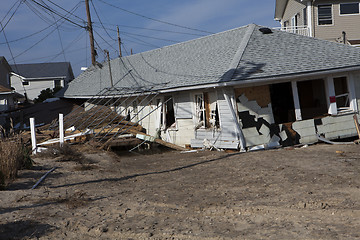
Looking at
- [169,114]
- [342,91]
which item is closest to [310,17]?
[342,91]

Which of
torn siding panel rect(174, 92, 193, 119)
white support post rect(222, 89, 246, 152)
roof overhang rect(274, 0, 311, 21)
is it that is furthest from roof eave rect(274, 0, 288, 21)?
white support post rect(222, 89, 246, 152)

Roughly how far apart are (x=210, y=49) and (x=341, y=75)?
652 centimetres

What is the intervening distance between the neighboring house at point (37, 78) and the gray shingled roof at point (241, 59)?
35361mm

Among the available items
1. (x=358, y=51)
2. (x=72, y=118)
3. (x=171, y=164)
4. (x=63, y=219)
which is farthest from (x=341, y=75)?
(x=72, y=118)

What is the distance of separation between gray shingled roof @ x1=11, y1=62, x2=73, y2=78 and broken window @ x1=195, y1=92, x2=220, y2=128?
143ft

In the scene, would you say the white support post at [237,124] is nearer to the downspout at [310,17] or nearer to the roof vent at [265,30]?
the roof vent at [265,30]

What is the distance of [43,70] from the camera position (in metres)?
57.1

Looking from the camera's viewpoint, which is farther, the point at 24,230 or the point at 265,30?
the point at 265,30

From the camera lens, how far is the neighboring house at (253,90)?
14.4 metres

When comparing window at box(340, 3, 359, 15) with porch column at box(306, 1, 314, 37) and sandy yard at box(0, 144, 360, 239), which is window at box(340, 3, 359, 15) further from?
sandy yard at box(0, 144, 360, 239)

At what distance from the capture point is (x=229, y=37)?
19.1 m

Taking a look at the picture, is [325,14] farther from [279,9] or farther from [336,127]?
[336,127]

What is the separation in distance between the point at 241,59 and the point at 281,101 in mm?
4673

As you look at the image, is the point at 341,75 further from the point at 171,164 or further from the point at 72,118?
the point at 72,118
